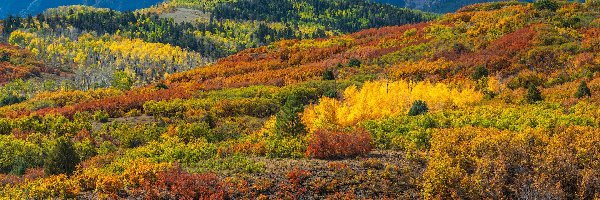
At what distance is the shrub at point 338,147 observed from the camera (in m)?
20.0

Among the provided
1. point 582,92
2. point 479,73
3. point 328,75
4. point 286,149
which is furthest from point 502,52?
point 286,149

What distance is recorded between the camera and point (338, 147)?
20.0 meters

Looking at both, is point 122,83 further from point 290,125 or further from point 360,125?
point 360,125

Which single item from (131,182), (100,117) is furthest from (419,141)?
(100,117)

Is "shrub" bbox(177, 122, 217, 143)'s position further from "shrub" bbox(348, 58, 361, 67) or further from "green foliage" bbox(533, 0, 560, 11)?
"green foliage" bbox(533, 0, 560, 11)

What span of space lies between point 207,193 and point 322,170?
4.31 meters

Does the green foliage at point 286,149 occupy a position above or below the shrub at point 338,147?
below

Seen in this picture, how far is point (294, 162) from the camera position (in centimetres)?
1961

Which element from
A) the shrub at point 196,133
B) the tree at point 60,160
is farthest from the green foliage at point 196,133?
the tree at point 60,160

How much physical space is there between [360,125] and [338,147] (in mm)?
7079

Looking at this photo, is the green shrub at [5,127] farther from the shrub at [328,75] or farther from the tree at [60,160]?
the shrub at [328,75]

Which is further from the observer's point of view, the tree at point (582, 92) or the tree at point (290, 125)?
the tree at point (582, 92)

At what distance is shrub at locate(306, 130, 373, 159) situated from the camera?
2000 centimetres

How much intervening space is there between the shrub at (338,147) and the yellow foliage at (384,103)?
11.3 m
